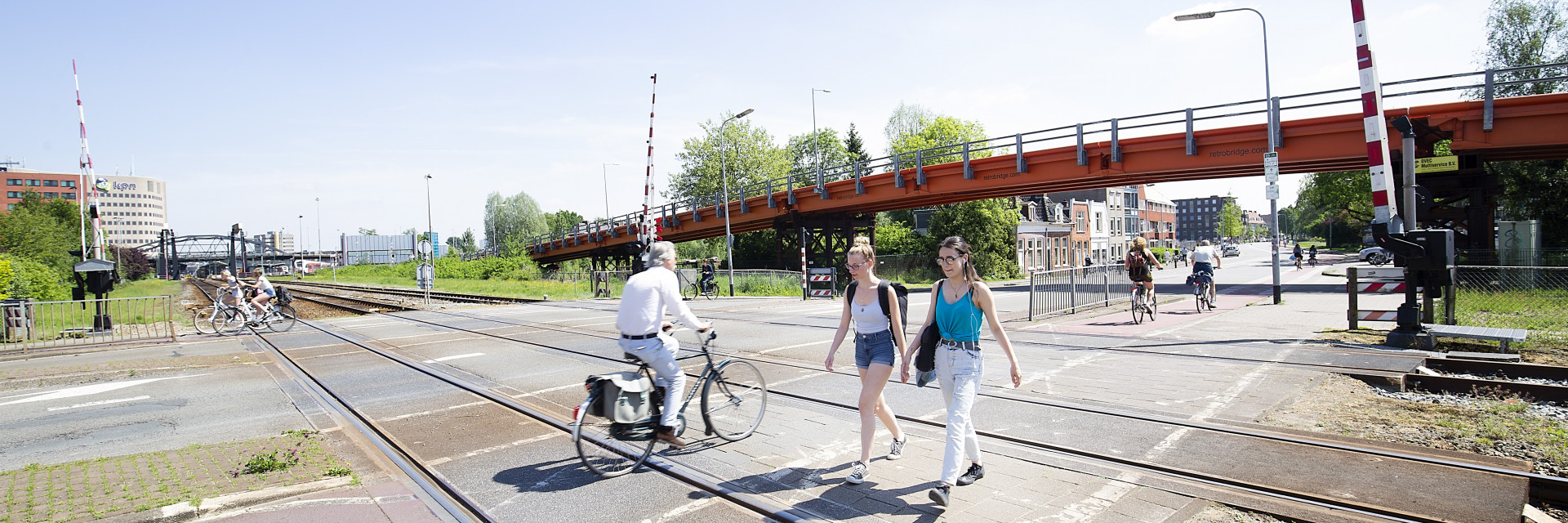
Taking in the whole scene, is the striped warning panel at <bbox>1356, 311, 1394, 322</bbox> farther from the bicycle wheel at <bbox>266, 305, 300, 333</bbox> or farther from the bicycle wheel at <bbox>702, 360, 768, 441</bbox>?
the bicycle wheel at <bbox>266, 305, 300, 333</bbox>

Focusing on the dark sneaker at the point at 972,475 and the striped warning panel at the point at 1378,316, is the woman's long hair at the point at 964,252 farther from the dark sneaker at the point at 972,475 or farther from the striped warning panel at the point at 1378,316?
the striped warning panel at the point at 1378,316

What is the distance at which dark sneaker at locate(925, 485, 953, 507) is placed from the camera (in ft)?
13.6

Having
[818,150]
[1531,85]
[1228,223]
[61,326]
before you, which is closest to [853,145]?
[818,150]

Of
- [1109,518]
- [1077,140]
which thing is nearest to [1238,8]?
[1077,140]

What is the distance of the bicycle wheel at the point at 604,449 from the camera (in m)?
5.04

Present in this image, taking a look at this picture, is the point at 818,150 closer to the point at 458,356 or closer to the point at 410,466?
the point at 458,356

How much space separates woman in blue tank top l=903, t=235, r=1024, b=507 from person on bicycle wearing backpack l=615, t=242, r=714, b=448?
1648 millimetres

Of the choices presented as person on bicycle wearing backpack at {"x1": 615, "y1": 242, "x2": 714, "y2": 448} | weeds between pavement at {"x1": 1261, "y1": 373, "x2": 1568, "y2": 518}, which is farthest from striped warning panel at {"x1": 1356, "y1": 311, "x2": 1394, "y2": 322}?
person on bicycle wearing backpack at {"x1": 615, "y1": 242, "x2": 714, "y2": 448}

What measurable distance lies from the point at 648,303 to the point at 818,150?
74552 millimetres

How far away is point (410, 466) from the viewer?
5.47m

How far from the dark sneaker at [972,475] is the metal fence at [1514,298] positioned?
30.0 feet

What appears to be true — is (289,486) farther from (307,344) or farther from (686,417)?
(307,344)

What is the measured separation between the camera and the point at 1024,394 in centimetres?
725

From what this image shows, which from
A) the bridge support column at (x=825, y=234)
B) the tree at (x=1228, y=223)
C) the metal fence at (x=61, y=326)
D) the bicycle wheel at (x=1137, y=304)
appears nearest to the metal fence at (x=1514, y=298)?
the bicycle wheel at (x=1137, y=304)
